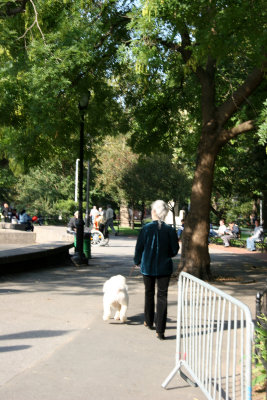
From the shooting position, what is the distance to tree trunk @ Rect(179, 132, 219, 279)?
43.3 ft

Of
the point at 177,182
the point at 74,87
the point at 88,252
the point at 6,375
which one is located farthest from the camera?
the point at 177,182

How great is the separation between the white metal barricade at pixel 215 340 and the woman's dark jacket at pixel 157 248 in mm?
1627

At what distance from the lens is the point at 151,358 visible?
236 inches

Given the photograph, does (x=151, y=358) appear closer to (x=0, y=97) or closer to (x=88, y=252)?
(x=0, y=97)

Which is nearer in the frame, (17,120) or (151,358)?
(151,358)

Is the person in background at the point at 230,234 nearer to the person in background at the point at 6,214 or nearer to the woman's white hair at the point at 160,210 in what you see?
the person in background at the point at 6,214

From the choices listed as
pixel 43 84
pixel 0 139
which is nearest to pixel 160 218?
pixel 43 84

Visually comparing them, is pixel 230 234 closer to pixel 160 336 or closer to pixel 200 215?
pixel 200 215

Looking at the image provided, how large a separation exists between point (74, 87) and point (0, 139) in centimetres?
306

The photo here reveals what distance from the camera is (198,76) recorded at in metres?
14.0

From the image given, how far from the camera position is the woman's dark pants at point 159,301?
22.5 ft

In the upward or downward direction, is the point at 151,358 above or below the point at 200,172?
below

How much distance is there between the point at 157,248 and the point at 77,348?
167 centimetres

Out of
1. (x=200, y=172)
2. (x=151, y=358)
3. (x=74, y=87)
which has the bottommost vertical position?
(x=151, y=358)
